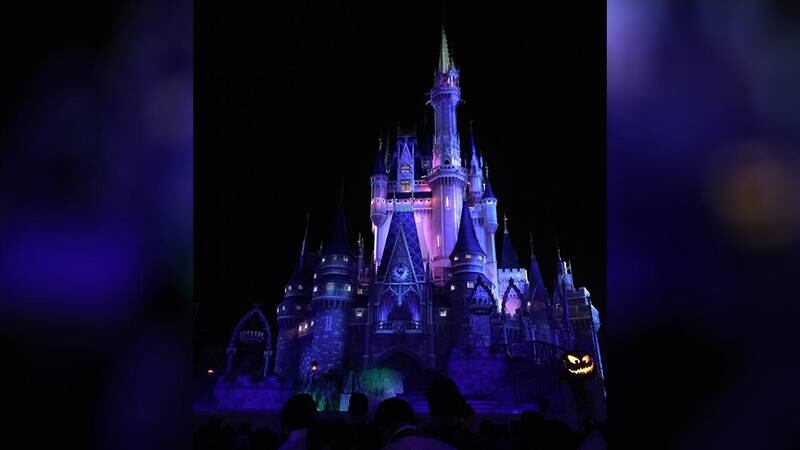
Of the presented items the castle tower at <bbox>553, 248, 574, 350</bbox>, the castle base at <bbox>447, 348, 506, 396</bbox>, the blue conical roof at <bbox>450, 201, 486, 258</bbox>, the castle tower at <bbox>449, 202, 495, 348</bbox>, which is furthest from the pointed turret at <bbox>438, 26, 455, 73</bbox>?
the castle base at <bbox>447, 348, 506, 396</bbox>

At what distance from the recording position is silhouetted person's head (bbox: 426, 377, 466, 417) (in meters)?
3.68

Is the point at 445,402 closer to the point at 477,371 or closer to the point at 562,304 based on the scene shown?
the point at 477,371

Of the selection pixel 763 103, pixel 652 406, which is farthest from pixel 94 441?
pixel 763 103

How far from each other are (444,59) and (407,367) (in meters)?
24.8

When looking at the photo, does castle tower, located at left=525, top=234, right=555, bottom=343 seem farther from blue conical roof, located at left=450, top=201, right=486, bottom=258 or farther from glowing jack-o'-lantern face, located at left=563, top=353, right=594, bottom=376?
glowing jack-o'-lantern face, located at left=563, top=353, right=594, bottom=376

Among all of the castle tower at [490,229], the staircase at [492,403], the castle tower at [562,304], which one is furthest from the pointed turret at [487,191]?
the staircase at [492,403]

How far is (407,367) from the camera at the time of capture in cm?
3547

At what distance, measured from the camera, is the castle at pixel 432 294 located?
3500 centimetres

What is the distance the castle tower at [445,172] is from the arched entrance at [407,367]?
6665 mm

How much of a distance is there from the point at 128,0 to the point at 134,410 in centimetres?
137

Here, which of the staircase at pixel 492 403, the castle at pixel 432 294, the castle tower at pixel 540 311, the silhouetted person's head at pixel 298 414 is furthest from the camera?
the castle tower at pixel 540 311

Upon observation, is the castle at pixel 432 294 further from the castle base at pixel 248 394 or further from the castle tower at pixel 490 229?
the castle base at pixel 248 394

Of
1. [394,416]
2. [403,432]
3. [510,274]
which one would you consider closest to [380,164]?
[510,274]

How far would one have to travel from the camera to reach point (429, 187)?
44.5 meters
